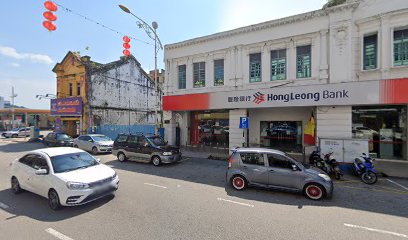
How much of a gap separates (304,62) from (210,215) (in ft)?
37.7

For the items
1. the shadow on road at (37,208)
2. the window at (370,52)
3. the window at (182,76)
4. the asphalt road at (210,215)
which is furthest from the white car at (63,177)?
the window at (370,52)

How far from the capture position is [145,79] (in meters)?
30.9

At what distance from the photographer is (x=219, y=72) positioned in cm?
1542

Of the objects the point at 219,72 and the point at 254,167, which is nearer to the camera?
the point at 254,167

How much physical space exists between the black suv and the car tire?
692cm

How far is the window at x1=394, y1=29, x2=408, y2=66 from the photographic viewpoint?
34.5 ft

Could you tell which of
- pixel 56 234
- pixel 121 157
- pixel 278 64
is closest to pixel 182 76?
pixel 278 64

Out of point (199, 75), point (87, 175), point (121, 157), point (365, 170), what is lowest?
point (121, 157)

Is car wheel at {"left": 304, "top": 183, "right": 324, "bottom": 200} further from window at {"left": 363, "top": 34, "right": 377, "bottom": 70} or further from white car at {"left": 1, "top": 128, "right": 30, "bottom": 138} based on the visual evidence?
white car at {"left": 1, "top": 128, "right": 30, "bottom": 138}

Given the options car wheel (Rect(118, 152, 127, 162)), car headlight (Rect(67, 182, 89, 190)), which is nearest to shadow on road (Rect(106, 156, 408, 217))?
car wheel (Rect(118, 152, 127, 162))

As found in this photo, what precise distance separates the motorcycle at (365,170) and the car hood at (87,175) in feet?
30.8

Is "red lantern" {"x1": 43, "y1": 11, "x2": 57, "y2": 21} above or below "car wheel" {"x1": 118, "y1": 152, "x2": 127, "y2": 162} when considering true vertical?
above

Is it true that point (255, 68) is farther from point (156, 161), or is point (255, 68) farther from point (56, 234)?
point (56, 234)

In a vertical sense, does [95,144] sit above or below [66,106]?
below
